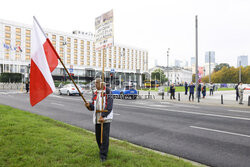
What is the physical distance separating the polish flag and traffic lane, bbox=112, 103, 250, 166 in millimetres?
3204

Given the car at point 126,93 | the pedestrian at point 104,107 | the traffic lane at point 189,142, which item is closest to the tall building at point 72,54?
the car at point 126,93

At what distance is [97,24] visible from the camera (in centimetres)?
1270

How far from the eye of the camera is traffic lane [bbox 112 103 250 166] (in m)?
4.80

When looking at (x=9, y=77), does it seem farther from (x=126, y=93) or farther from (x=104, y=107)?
(x=104, y=107)

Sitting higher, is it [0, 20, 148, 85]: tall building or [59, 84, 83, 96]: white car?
[0, 20, 148, 85]: tall building

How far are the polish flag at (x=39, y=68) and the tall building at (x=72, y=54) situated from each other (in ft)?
132

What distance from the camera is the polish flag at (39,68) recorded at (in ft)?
13.0

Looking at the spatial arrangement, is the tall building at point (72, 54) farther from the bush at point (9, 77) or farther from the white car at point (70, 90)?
the white car at point (70, 90)

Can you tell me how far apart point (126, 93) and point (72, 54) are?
Result: 6066cm

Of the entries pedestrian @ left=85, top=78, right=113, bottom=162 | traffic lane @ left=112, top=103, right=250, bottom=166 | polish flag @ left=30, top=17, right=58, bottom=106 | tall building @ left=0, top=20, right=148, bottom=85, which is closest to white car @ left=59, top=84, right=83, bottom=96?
tall building @ left=0, top=20, right=148, bottom=85

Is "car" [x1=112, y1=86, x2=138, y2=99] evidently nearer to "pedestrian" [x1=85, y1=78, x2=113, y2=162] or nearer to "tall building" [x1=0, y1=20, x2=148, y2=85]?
"pedestrian" [x1=85, y1=78, x2=113, y2=162]

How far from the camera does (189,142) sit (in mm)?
5949

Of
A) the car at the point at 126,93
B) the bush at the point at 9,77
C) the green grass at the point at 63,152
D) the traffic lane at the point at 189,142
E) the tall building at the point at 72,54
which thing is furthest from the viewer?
the tall building at the point at 72,54

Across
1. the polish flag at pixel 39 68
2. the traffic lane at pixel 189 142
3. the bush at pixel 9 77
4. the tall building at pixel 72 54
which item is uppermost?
the tall building at pixel 72 54
